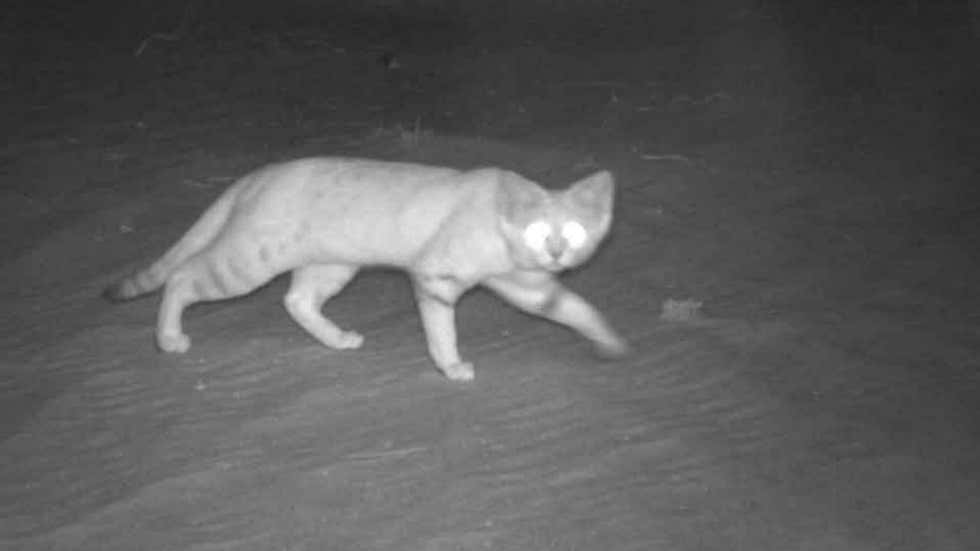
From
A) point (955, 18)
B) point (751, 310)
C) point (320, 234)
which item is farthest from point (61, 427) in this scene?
point (955, 18)

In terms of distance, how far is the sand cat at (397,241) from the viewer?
4852mm

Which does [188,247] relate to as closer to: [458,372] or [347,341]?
[347,341]

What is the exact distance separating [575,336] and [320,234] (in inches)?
53.0

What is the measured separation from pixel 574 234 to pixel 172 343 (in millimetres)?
2067

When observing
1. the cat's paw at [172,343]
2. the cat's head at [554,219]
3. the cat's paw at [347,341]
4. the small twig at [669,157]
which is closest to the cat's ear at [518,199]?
the cat's head at [554,219]

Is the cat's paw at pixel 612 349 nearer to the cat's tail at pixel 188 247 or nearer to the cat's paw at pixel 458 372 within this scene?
the cat's paw at pixel 458 372

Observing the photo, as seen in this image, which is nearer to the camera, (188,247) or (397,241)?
(397,241)

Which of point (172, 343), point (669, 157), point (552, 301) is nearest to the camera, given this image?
point (552, 301)

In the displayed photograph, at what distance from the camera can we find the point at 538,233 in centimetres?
477

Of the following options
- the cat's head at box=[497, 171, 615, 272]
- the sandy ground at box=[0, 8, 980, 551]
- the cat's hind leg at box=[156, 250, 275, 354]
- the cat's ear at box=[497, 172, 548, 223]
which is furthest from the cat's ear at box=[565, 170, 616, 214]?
the cat's hind leg at box=[156, 250, 275, 354]

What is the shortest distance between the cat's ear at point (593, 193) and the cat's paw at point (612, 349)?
648 millimetres

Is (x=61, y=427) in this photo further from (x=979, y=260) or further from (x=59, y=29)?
(x=59, y=29)

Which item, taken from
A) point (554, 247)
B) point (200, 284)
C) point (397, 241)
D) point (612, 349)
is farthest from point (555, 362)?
point (200, 284)

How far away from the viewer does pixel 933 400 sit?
193 inches
